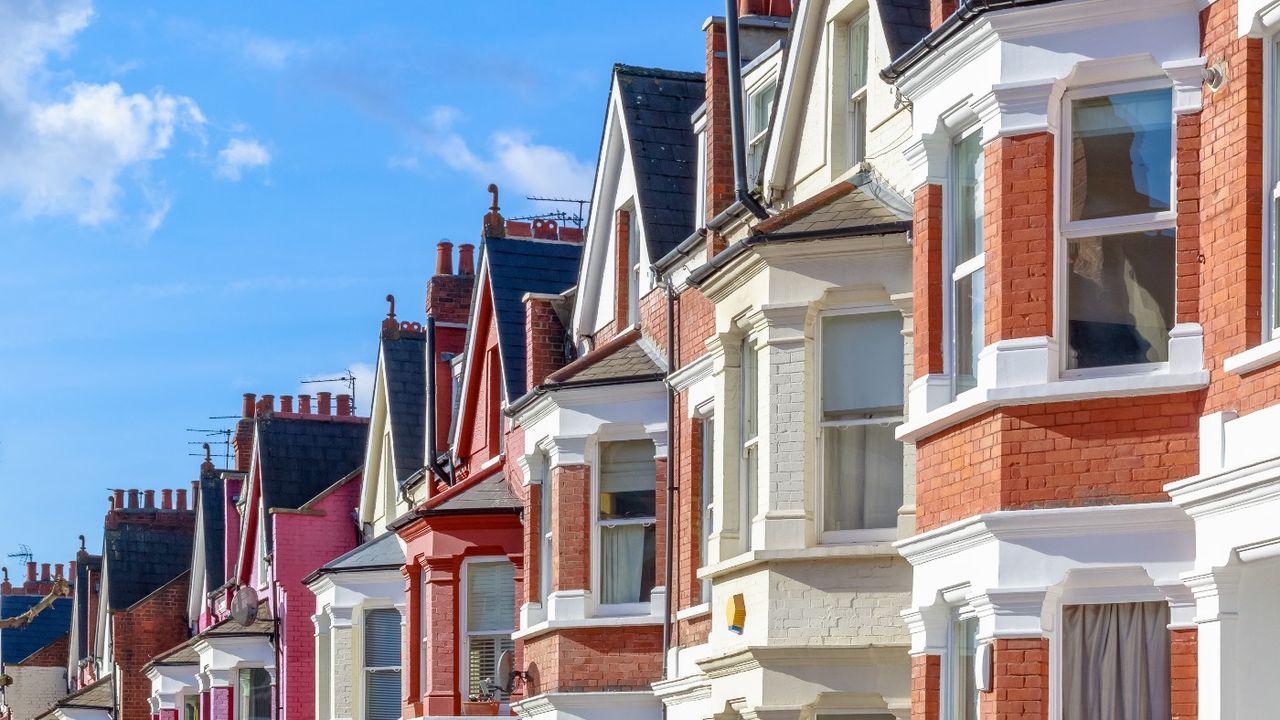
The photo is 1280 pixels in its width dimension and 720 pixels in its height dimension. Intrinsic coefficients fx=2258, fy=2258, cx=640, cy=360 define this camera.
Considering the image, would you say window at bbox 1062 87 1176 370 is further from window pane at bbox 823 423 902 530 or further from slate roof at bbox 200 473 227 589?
slate roof at bbox 200 473 227 589

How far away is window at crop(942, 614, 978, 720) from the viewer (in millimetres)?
14609

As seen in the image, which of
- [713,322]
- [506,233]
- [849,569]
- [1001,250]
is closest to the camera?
[1001,250]

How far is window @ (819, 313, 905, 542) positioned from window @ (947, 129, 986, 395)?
2472mm

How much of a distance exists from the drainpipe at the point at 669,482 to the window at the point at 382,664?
11351 millimetres

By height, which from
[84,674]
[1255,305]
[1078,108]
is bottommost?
[84,674]

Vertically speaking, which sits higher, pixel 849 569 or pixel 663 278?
pixel 663 278

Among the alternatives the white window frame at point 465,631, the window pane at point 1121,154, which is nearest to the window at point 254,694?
the white window frame at point 465,631

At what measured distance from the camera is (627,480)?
2370 centimetres

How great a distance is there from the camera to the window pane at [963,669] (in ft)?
47.9

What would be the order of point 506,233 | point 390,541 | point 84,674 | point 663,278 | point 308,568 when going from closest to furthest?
point 663,278 < point 506,233 < point 390,541 < point 308,568 < point 84,674

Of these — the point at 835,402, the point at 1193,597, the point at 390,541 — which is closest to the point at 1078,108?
the point at 1193,597

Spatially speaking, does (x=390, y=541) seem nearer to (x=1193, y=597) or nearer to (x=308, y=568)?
(x=308, y=568)

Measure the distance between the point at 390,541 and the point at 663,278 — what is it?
39.9ft

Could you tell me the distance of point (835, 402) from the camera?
57.8ft
